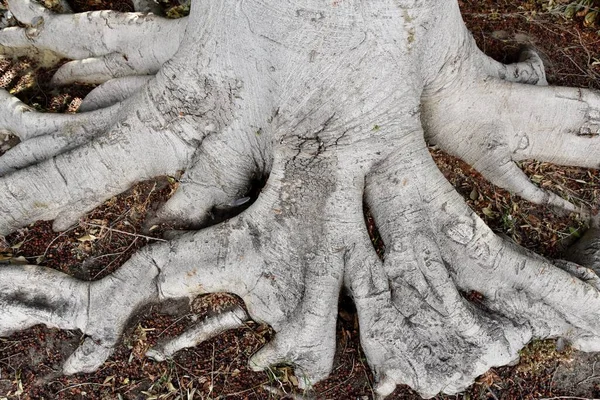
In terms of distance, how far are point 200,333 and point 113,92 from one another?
67.9 inches

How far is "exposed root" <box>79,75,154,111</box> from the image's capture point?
12.3ft

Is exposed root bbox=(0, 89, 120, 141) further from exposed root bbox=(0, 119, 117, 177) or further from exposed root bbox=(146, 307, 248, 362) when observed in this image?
exposed root bbox=(146, 307, 248, 362)

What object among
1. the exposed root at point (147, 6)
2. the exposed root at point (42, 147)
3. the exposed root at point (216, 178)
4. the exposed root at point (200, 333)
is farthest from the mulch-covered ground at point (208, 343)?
the exposed root at point (147, 6)

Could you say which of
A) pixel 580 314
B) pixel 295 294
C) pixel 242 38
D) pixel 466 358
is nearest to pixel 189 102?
pixel 242 38

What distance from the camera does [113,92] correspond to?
3809 millimetres

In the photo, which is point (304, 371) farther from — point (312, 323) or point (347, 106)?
point (347, 106)

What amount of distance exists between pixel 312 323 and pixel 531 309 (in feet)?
4.19

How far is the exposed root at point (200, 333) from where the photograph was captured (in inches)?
133

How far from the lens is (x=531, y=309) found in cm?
325

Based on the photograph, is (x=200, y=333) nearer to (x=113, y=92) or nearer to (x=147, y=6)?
(x=113, y=92)

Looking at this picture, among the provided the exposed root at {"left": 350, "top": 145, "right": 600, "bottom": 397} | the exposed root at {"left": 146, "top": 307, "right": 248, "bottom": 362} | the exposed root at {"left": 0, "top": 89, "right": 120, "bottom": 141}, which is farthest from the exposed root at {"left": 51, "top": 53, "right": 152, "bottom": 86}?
the exposed root at {"left": 350, "top": 145, "right": 600, "bottom": 397}

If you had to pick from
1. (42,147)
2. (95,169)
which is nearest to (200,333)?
(95,169)

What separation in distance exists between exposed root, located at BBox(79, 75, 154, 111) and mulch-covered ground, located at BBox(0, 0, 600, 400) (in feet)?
2.15

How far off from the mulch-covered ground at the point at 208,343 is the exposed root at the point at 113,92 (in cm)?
66
